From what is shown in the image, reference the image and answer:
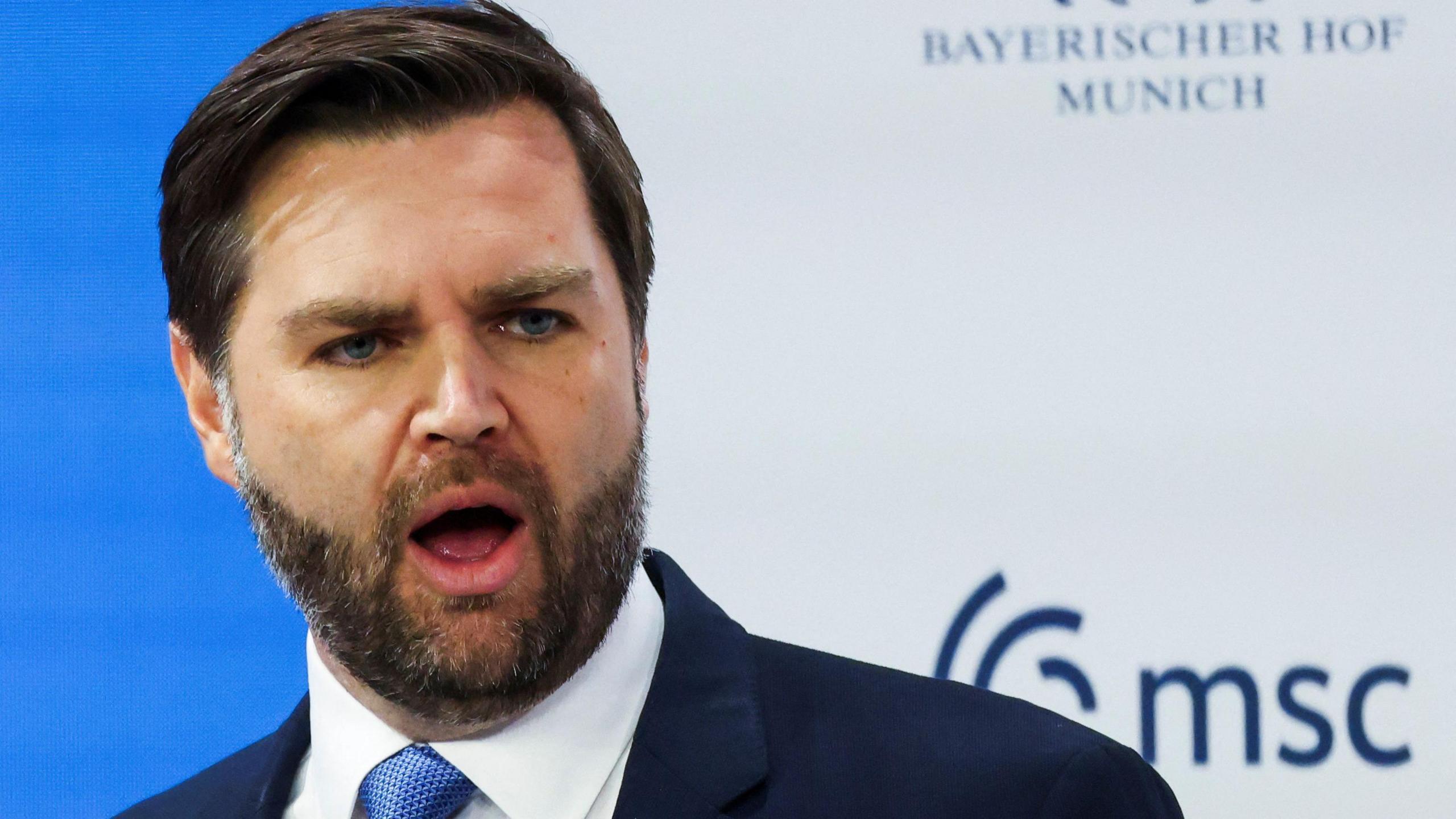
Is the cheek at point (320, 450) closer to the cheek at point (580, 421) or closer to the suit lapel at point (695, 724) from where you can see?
the cheek at point (580, 421)

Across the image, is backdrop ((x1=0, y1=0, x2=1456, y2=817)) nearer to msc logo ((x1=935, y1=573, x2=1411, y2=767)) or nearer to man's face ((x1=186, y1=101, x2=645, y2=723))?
msc logo ((x1=935, y1=573, x2=1411, y2=767))

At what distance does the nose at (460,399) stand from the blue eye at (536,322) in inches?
2.0

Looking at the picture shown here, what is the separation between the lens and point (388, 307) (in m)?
1.41

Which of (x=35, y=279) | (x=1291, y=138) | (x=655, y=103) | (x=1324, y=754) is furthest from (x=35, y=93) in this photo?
(x=1324, y=754)

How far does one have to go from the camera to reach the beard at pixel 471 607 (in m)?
1.38

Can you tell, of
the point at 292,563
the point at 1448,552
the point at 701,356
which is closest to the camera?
the point at 292,563

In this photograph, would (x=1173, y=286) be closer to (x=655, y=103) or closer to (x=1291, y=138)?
(x=1291, y=138)

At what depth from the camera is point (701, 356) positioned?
2.23 metres

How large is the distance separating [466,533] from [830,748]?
376 millimetres

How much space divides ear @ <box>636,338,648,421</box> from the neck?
1.12 ft

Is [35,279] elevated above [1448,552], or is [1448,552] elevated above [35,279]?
[35,279]

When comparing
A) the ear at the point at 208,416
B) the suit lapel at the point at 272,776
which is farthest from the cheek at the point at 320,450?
the suit lapel at the point at 272,776

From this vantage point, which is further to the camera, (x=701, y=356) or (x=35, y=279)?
(x=35, y=279)

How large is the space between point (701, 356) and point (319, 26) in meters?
0.80
